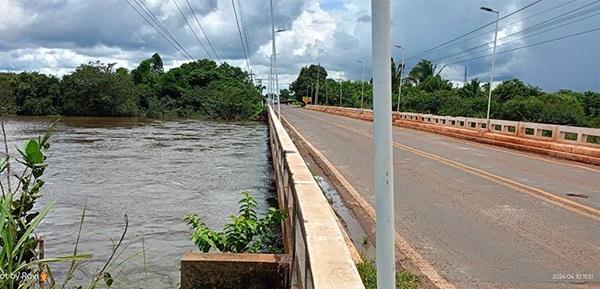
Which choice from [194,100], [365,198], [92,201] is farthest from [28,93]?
[365,198]

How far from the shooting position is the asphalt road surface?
5309 millimetres

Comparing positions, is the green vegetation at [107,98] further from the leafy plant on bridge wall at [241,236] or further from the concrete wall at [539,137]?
the leafy plant on bridge wall at [241,236]

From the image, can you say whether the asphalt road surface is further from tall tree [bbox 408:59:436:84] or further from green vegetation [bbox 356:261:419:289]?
tall tree [bbox 408:59:436:84]

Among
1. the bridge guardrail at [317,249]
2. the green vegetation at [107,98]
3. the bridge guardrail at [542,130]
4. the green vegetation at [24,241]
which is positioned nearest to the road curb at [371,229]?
the bridge guardrail at [317,249]

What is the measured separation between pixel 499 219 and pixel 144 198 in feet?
26.6

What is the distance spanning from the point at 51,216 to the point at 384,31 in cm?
1028

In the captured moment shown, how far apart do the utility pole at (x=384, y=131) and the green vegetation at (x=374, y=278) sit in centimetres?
274

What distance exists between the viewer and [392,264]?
184cm

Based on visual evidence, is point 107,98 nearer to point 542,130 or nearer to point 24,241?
point 542,130

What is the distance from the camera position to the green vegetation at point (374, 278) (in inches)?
180

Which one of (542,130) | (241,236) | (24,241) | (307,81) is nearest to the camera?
(24,241)

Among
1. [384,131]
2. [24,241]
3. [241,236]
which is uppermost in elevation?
[384,131]

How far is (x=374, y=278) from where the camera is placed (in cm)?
464

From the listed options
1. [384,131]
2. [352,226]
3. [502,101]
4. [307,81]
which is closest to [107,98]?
[502,101]
